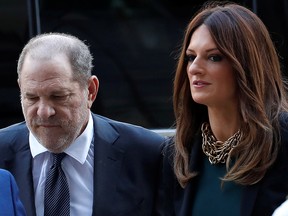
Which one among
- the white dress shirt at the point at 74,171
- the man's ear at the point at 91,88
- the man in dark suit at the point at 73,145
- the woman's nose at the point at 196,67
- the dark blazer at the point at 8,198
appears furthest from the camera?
the man's ear at the point at 91,88

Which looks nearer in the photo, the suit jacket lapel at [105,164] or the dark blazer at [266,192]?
the dark blazer at [266,192]

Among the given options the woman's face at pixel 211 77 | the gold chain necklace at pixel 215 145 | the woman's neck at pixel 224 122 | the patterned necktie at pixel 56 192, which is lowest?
the patterned necktie at pixel 56 192

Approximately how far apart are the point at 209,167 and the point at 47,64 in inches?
29.5

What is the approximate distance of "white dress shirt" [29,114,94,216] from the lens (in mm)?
3529

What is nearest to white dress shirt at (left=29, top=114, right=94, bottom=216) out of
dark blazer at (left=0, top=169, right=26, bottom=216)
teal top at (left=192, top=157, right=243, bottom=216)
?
dark blazer at (left=0, top=169, right=26, bottom=216)

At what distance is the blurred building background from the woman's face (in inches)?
79.7

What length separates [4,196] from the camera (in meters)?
3.07

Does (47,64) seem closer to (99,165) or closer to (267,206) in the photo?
(99,165)

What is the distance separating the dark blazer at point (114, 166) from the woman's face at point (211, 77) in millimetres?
547

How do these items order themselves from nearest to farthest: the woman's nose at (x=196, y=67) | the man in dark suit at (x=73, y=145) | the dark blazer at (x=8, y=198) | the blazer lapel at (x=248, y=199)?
the dark blazer at (x=8, y=198) < the blazer lapel at (x=248, y=199) < the woman's nose at (x=196, y=67) < the man in dark suit at (x=73, y=145)

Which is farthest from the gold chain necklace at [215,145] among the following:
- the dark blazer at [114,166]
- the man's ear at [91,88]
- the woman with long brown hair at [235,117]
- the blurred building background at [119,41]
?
the blurred building background at [119,41]

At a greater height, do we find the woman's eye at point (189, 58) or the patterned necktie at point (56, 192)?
the woman's eye at point (189, 58)

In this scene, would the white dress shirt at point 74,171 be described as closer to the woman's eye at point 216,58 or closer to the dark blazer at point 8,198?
the dark blazer at point 8,198

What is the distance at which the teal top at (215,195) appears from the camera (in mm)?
3232
